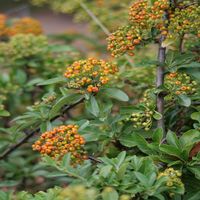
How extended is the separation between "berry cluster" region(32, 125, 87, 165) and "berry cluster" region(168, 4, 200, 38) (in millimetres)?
493

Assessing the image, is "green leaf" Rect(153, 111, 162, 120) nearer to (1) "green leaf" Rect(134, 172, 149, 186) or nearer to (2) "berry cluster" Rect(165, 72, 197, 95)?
(2) "berry cluster" Rect(165, 72, 197, 95)

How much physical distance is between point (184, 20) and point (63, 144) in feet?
1.99

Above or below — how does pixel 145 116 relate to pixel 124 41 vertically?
below

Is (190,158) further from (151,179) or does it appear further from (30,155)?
(30,155)

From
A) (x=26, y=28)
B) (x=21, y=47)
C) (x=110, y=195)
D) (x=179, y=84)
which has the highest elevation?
(x=179, y=84)

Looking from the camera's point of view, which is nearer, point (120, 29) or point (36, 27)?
point (120, 29)

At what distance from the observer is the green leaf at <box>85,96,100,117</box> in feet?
6.07

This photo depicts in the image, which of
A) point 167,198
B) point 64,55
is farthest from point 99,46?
point 167,198

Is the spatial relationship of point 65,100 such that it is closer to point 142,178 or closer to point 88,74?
point 88,74

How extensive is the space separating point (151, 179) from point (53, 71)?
1.41 metres

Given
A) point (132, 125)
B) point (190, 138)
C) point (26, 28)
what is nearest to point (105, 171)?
→ point (190, 138)

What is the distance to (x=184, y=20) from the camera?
185 cm

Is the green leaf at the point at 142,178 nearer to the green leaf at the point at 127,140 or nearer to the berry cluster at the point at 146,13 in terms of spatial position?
the green leaf at the point at 127,140

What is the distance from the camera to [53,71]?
287cm
